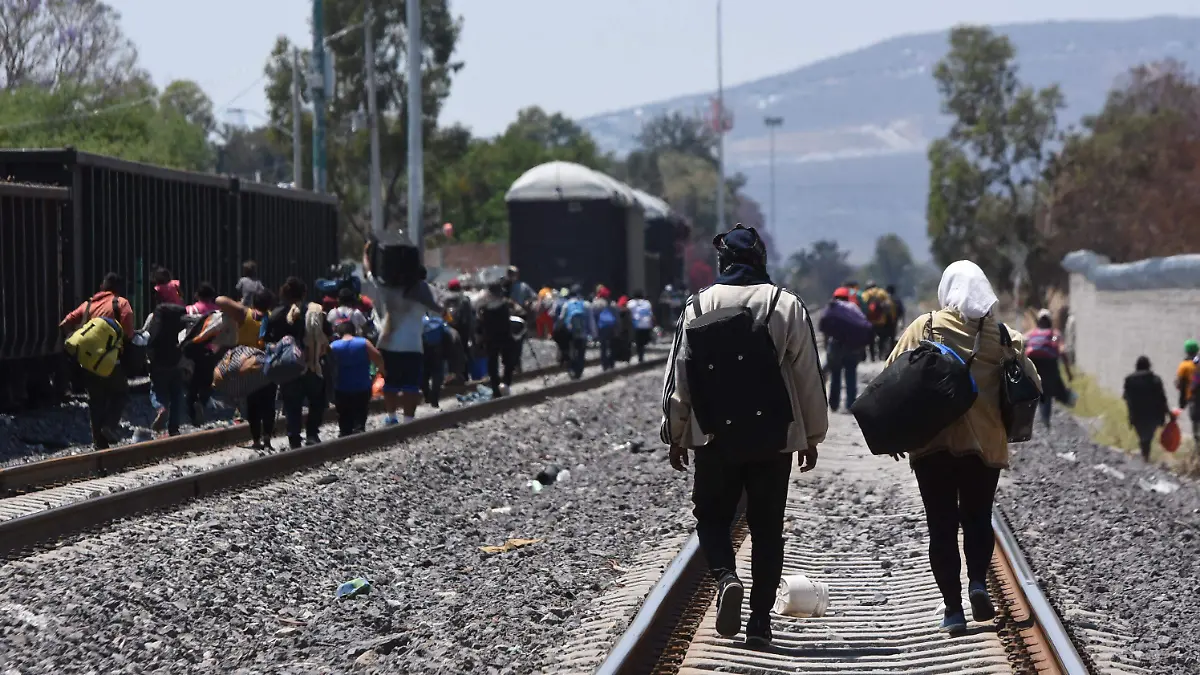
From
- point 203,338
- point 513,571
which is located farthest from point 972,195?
point 513,571

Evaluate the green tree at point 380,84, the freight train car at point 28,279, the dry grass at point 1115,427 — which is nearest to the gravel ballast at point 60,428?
the freight train car at point 28,279

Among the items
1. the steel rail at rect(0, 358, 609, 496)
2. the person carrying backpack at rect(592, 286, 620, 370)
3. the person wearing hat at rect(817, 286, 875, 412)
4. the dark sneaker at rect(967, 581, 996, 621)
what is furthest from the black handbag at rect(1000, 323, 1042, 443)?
the person carrying backpack at rect(592, 286, 620, 370)

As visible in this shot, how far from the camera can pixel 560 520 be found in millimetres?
12938

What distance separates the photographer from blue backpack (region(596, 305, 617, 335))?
34438 millimetres

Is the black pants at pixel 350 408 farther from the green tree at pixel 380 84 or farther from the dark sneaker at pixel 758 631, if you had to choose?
the green tree at pixel 380 84

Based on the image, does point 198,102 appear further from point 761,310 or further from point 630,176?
point 761,310

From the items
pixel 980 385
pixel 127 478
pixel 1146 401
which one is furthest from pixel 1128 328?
pixel 980 385

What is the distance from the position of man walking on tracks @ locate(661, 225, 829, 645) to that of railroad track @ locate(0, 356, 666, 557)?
4472 mm

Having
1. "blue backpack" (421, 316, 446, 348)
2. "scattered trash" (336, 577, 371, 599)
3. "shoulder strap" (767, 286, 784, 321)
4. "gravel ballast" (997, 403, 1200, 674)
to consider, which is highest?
"shoulder strap" (767, 286, 784, 321)

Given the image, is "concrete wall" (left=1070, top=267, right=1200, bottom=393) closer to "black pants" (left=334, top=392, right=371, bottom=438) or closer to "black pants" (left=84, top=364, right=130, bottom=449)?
"black pants" (left=334, top=392, right=371, bottom=438)

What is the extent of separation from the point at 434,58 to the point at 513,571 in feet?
→ 193

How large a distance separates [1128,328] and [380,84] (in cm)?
3809

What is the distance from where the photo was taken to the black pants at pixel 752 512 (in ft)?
26.0

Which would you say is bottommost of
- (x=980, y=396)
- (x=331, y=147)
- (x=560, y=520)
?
(x=560, y=520)
